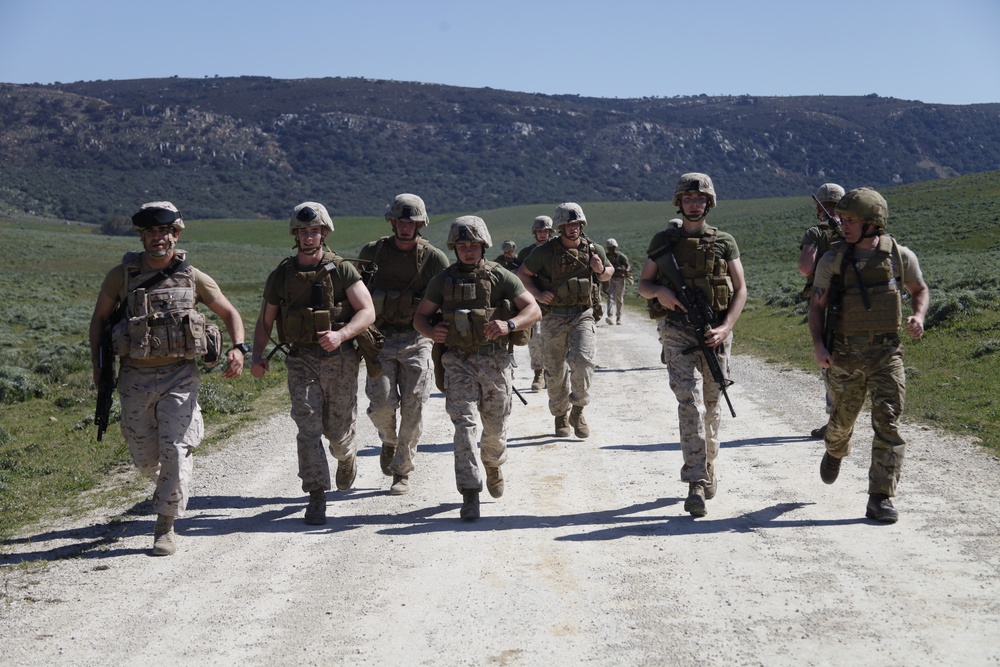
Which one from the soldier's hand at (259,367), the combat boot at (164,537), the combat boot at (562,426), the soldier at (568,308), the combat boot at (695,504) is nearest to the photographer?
the combat boot at (164,537)

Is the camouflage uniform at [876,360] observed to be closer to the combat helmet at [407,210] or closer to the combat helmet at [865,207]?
the combat helmet at [865,207]

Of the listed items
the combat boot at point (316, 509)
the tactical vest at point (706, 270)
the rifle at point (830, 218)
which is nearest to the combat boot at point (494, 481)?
the combat boot at point (316, 509)

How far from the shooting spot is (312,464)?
26.5ft

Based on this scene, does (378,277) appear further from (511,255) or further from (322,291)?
(511,255)

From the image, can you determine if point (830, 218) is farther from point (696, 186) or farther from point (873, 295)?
point (873, 295)

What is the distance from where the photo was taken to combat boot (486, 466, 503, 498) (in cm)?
838

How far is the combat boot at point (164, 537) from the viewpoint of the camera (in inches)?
284

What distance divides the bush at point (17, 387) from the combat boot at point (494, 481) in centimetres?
1149

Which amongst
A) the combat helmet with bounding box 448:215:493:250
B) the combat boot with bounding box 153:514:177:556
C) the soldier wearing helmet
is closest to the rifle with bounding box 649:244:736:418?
the soldier wearing helmet

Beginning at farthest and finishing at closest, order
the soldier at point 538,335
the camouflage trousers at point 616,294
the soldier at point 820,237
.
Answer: the camouflage trousers at point 616,294 → the soldier at point 538,335 → the soldier at point 820,237

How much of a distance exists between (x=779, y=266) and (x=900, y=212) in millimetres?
21211

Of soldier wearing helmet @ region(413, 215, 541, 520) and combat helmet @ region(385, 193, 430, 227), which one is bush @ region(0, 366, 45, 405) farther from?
soldier wearing helmet @ region(413, 215, 541, 520)

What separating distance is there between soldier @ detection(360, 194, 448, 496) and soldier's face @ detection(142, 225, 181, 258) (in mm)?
2049

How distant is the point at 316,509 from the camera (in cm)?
799
